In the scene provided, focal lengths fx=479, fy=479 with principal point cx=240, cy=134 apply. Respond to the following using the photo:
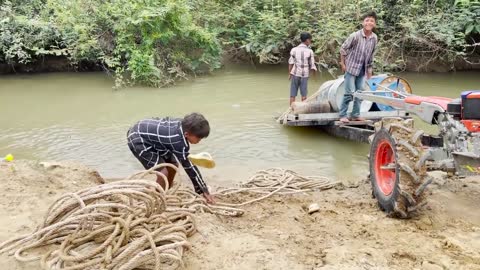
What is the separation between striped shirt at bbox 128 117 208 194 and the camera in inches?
170

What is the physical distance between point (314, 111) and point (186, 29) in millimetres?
6035

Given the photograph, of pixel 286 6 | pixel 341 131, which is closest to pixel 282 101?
pixel 341 131

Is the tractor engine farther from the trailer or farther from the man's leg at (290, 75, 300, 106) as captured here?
the man's leg at (290, 75, 300, 106)

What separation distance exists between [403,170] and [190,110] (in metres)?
6.56

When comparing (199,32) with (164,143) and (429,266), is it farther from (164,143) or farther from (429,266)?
(429,266)

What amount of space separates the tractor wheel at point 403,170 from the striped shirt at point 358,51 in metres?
2.83

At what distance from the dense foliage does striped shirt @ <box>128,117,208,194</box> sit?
26.2 feet

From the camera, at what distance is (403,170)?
402cm

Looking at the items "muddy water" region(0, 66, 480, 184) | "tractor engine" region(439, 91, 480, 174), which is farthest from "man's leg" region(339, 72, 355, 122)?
"tractor engine" region(439, 91, 480, 174)

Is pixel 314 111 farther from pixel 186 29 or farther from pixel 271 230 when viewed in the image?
pixel 186 29

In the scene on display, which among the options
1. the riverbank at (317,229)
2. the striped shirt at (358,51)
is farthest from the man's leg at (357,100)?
the riverbank at (317,229)

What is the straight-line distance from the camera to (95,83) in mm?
13258

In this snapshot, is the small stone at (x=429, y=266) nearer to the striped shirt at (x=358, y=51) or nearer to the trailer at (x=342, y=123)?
the trailer at (x=342, y=123)

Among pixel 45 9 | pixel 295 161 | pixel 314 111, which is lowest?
pixel 295 161
